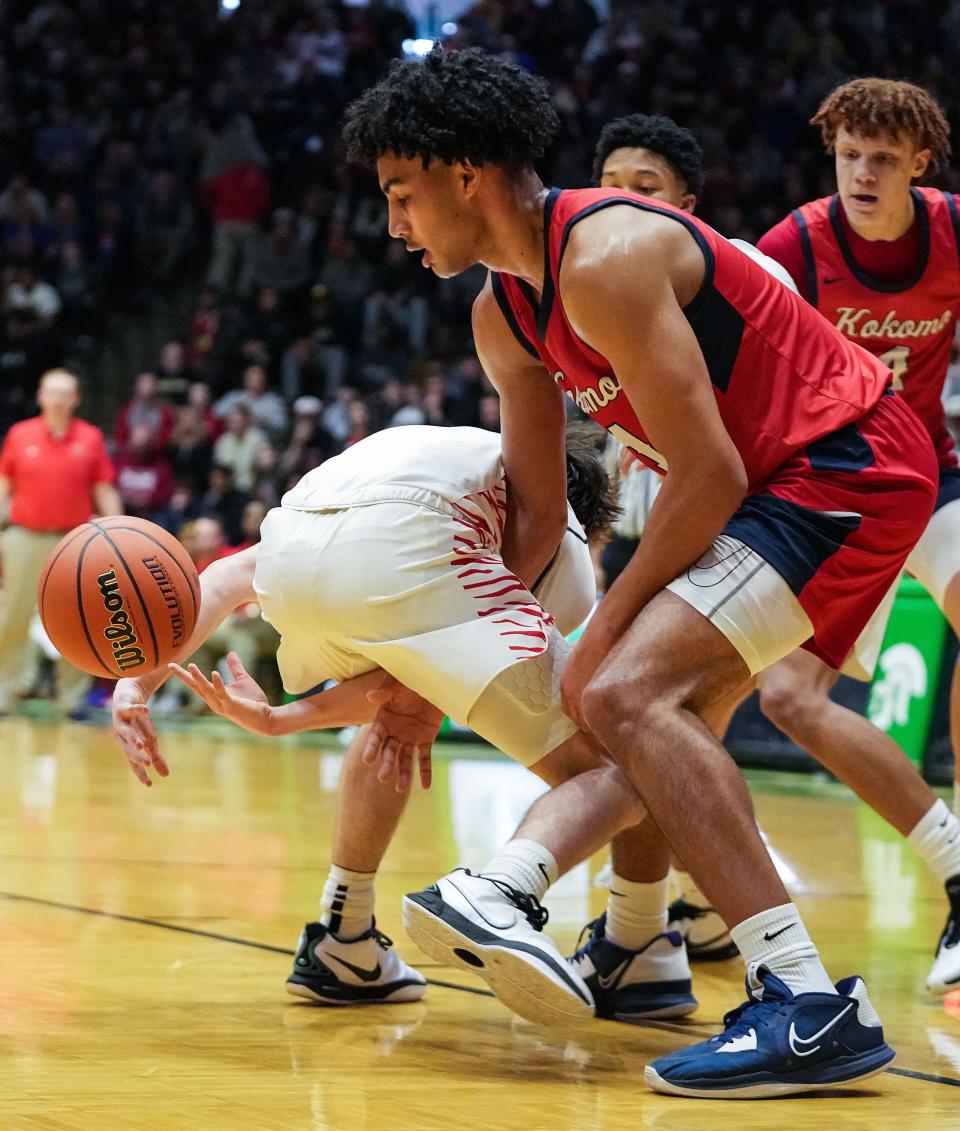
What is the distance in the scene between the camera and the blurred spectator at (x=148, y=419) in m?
14.5

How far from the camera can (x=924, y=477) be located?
3279 millimetres

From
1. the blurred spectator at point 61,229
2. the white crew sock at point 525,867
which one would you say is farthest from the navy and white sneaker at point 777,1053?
the blurred spectator at point 61,229

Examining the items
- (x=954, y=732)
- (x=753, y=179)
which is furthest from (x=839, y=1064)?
(x=753, y=179)

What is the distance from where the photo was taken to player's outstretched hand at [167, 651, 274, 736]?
3344 millimetres

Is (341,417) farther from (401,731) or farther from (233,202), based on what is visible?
(401,731)

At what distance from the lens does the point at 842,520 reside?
3146 mm

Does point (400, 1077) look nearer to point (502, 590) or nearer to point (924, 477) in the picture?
point (502, 590)

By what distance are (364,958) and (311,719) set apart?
560 millimetres

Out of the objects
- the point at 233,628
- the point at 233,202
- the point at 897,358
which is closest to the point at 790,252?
the point at 897,358

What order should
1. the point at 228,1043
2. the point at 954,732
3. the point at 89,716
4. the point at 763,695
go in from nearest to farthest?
the point at 228,1043 < the point at 763,695 < the point at 954,732 < the point at 89,716

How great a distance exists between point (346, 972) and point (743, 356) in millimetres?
1553

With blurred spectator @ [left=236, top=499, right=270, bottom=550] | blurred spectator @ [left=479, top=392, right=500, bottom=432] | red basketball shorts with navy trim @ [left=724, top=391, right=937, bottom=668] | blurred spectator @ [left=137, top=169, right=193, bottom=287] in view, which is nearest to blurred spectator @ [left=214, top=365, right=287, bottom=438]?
blurred spectator @ [left=236, top=499, right=270, bottom=550]

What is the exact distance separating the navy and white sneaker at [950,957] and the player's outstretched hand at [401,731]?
1.26 m

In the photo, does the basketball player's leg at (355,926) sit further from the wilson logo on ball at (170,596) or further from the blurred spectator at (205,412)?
the blurred spectator at (205,412)
